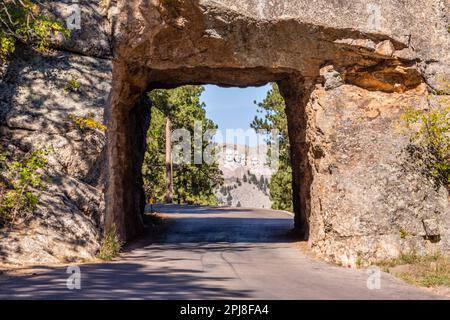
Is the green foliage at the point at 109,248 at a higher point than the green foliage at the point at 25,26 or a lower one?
lower

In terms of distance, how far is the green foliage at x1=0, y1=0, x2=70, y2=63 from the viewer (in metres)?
12.6

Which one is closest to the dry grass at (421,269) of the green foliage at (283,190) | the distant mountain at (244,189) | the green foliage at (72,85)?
the green foliage at (72,85)

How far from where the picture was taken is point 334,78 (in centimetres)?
1510

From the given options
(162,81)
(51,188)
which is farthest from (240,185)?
(51,188)

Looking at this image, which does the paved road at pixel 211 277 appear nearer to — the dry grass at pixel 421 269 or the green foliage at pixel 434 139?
the dry grass at pixel 421 269

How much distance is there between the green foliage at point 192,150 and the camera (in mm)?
41969

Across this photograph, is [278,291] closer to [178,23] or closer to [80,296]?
[80,296]

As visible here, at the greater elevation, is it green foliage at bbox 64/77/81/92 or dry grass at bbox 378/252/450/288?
green foliage at bbox 64/77/81/92

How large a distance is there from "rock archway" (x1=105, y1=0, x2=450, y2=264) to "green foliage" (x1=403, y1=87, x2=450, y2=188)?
14.4 inches

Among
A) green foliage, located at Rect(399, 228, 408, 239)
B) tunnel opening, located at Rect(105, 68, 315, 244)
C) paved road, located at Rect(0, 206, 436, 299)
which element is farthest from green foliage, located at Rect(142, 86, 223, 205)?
green foliage, located at Rect(399, 228, 408, 239)

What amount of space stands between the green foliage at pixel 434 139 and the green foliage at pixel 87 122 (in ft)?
23.7

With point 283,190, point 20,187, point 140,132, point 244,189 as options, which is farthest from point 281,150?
point 244,189

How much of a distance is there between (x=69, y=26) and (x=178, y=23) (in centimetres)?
262

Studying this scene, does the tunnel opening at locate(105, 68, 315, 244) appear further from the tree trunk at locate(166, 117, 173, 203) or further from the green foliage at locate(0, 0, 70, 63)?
the tree trunk at locate(166, 117, 173, 203)
